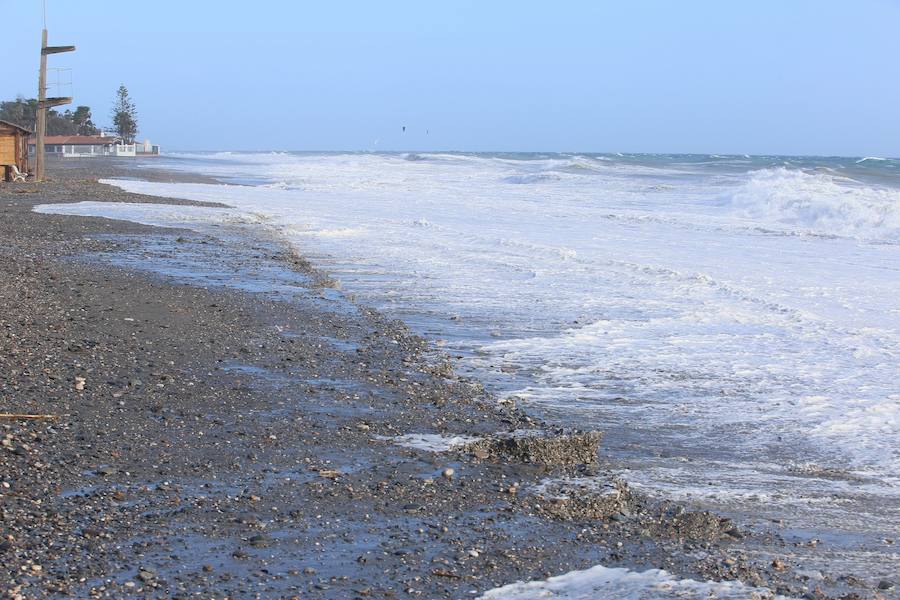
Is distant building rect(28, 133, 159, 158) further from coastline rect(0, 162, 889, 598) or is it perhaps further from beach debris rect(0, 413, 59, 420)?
beach debris rect(0, 413, 59, 420)

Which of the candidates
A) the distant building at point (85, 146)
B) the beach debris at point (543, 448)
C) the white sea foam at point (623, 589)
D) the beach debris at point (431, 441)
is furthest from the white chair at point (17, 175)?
the distant building at point (85, 146)

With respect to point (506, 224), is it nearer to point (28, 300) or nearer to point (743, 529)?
point (28, 300)

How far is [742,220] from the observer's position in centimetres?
2580

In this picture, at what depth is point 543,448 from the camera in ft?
18.4

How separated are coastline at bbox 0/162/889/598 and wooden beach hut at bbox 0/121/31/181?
2100cm

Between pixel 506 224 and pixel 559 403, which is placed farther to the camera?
pixel 506 224

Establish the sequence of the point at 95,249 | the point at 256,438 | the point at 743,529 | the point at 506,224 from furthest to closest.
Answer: the point at 506,224 < the point at 95,249 < the point at 256,438 < the point at 743,529

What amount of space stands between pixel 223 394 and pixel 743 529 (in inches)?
137

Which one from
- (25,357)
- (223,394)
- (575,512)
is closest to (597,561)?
(575,512)

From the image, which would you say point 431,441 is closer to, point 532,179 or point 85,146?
point 532,179

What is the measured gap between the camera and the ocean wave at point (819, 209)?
2305cm

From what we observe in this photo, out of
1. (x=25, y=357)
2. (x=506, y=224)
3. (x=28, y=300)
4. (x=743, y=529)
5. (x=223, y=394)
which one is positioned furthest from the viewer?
(x=506, y=224)

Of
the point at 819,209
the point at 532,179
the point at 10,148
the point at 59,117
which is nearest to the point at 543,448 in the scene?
the point at 819,209

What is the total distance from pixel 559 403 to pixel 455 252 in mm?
9022
